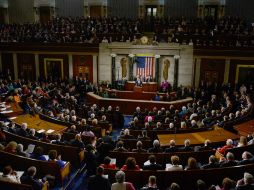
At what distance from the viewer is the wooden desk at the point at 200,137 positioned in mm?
8969

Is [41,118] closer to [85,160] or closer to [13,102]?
[13,102]

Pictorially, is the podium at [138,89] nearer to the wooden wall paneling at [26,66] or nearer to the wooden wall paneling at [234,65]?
the wooden wall paneling at [234,65]

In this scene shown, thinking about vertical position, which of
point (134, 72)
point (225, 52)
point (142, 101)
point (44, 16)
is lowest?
point (142, 101)

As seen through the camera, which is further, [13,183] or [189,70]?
[189,70]

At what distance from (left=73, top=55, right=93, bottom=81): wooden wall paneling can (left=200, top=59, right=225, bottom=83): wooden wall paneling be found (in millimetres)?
7913

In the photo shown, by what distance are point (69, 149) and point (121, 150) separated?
153cm

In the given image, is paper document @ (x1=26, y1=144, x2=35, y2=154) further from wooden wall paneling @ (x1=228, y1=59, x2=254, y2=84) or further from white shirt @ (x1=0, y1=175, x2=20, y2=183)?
wooden wall paneling @ (x1=228, y1=59, x2=254, y2=84)

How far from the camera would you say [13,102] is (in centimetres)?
1420

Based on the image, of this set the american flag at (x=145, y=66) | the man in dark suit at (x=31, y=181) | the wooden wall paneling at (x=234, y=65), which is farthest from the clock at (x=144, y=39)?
the man in dark suit at (x=31, y=181)

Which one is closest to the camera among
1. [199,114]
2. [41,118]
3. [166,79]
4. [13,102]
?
[41,118]

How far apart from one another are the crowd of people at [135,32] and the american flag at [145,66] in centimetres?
131

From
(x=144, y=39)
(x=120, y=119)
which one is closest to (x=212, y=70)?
(x=144, y=39)

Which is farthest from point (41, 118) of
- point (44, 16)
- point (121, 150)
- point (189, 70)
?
point (44, 16)

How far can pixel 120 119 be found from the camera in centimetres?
1424
